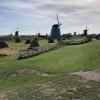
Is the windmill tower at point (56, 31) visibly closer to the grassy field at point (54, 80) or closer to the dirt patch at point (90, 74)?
the grassy field at point (54, 80)

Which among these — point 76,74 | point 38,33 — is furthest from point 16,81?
point 38,33

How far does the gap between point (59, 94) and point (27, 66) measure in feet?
65.0

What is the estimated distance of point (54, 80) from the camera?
116ft

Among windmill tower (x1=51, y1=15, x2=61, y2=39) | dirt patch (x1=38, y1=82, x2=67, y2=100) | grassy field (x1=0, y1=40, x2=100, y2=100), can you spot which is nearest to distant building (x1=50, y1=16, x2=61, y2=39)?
windmill tower (x1=51, y1=15, x2=61, y2=39)

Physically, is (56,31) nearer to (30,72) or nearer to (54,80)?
(30,72)

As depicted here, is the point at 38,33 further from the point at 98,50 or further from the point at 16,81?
the point at 16,81

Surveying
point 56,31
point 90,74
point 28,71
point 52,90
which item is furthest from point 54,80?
point 56,31

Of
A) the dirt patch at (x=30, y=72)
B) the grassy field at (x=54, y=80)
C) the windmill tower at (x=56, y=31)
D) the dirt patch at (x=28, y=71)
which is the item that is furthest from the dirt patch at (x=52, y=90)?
the windmill tower at (x=56, y=31)

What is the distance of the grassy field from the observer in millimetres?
28766

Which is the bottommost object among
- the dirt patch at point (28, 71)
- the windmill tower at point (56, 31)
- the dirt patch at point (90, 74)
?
the dirt patch at point (28, 71)

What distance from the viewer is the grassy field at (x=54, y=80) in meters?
28.8

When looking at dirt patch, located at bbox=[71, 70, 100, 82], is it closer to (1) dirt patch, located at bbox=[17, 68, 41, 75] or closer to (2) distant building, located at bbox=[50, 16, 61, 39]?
(1) dirt patch, located at bbox=[17, 68, 41, 75]

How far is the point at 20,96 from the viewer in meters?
28.7

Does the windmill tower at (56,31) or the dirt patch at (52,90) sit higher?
the windmill tower at (56,31)
